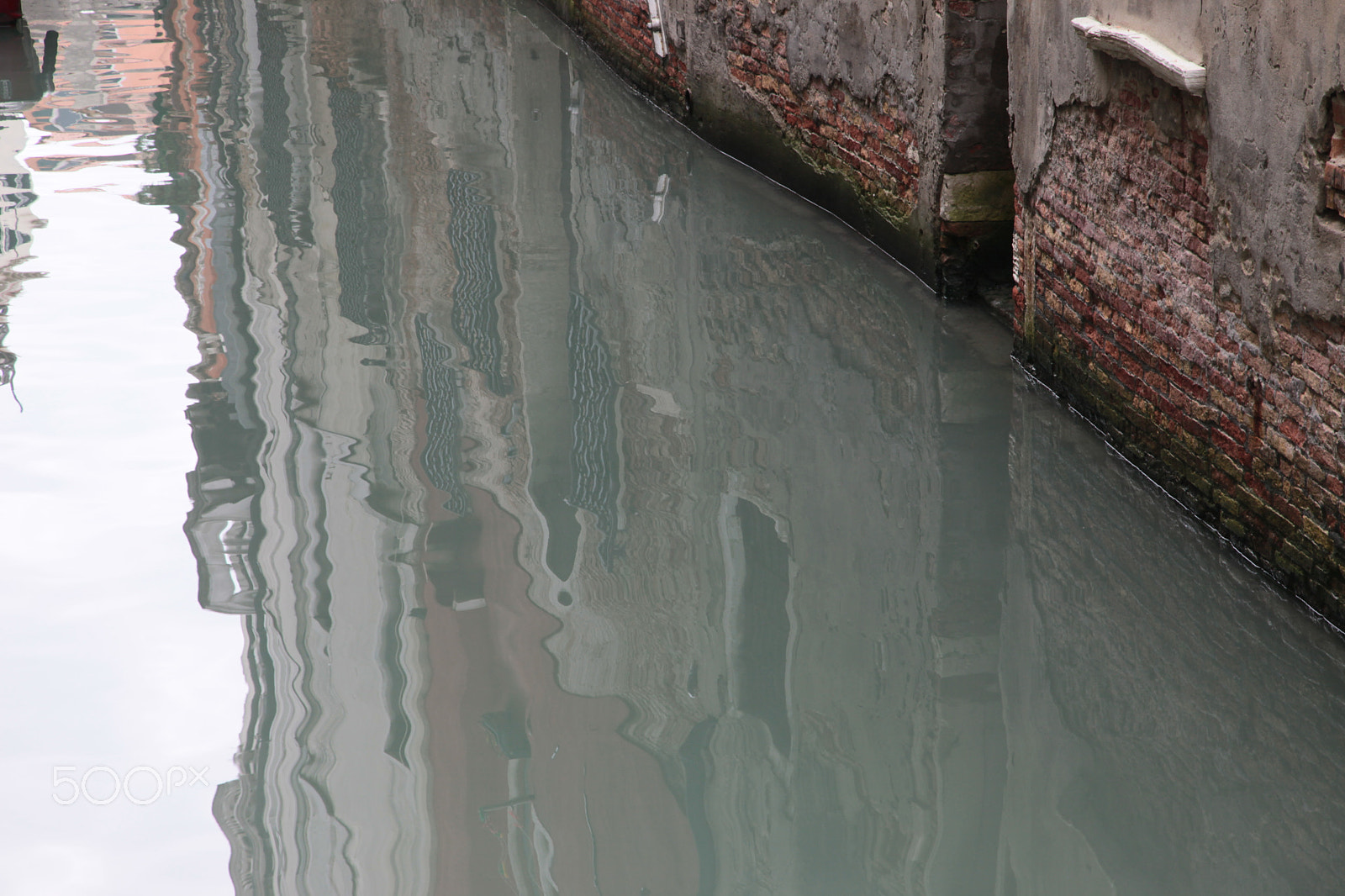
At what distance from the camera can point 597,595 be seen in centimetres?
306

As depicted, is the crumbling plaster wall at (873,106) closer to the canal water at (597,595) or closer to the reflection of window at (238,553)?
the canal water at (597,595)

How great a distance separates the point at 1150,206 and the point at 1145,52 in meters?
0.40

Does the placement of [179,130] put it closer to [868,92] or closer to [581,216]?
[581,216]

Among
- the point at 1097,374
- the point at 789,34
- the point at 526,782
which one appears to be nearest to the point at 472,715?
the point at 526,782

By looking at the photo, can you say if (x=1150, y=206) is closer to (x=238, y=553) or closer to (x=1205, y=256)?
(x=1205, y=256)

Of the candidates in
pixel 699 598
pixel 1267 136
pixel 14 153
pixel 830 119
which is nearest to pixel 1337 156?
pixel 1267 136

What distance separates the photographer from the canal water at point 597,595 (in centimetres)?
233

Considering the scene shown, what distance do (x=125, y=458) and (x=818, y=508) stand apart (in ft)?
6.11

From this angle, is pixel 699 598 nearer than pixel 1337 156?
No

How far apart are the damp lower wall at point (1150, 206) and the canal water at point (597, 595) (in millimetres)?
153

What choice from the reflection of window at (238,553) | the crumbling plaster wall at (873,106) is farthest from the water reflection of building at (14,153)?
the crumbling plaster wall at (873,106)

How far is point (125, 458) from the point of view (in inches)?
145

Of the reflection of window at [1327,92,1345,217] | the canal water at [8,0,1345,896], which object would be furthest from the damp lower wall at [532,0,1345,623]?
the canal water at [8,0,1345,896]

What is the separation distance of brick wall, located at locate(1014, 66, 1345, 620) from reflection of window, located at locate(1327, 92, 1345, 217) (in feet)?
0.81
